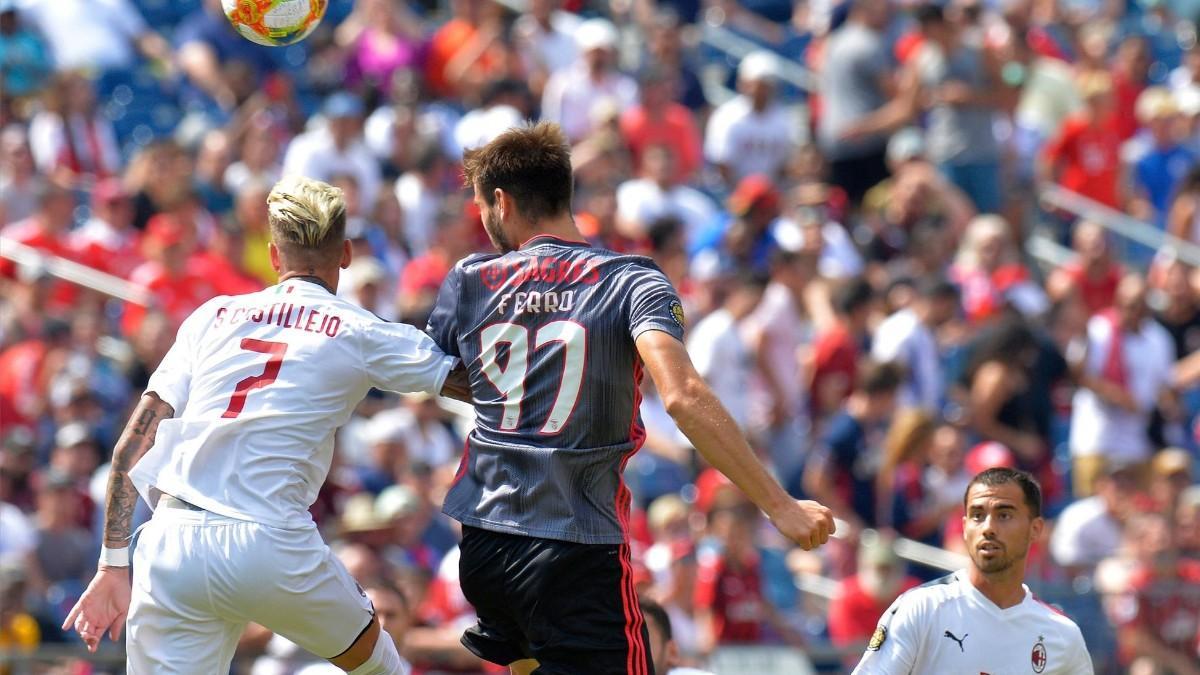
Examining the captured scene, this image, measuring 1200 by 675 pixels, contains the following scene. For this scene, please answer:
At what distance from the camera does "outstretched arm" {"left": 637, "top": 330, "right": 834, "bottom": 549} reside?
5102 millimetres

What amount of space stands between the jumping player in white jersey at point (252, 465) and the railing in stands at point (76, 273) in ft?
23.2

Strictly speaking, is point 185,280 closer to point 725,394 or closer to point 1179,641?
point 725,394

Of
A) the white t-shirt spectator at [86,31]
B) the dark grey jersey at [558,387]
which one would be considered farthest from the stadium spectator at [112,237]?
the dark grey jersey at [558,387]

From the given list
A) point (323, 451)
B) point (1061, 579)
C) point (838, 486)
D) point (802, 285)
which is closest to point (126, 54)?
point (802, 285)

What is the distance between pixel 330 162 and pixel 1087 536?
5.70m

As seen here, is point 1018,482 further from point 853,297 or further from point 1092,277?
point 1092,277

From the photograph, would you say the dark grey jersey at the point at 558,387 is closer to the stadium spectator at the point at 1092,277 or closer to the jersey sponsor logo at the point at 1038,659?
the jersey sponsor logo at the point at 1038,659

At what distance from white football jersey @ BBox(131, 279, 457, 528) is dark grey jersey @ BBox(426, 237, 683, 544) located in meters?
0.22

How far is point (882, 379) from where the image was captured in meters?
12.7

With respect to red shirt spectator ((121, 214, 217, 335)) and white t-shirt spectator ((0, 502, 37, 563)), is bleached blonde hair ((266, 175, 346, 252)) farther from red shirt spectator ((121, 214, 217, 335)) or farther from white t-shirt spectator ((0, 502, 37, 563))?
red shirt spectator ((121, 214, 217, 335))

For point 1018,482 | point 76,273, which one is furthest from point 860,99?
point 1018,482

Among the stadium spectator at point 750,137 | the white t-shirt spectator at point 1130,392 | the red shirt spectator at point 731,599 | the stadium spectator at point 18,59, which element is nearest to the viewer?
the red shirt spectator at point 731,599

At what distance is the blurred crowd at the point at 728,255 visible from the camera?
11.2m

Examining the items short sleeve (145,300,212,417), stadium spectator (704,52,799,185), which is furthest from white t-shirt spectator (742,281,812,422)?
short sleeve (145,300,212,417)
